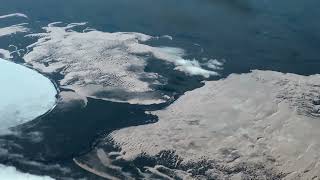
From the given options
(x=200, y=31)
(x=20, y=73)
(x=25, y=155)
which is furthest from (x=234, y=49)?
(x=25, y=155)

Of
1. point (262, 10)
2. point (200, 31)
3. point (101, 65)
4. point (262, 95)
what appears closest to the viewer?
point (262, 95)

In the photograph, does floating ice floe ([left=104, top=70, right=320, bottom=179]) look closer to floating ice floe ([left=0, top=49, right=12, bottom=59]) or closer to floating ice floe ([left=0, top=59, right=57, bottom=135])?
floating ice floe ([left=0, top=59, right=57, bottom=135])

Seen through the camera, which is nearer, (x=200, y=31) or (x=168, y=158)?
(x=168, y=158)

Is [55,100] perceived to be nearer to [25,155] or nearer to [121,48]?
[25,155]

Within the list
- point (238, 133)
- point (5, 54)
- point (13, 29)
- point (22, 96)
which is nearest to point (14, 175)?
point (22, 96)

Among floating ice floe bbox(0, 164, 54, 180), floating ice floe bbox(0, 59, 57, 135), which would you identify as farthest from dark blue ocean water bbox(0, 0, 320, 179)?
floating ice floe bbox(0, 59, 57, 135)

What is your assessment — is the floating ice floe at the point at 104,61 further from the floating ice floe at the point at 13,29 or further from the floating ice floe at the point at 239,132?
the floating ice floe at the point at 239,132

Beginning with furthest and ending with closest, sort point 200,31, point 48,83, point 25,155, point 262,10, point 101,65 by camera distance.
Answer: point 262,10 → point 200,31 → point 101,65 → point 48,83 → point 25,155

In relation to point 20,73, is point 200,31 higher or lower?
higher
